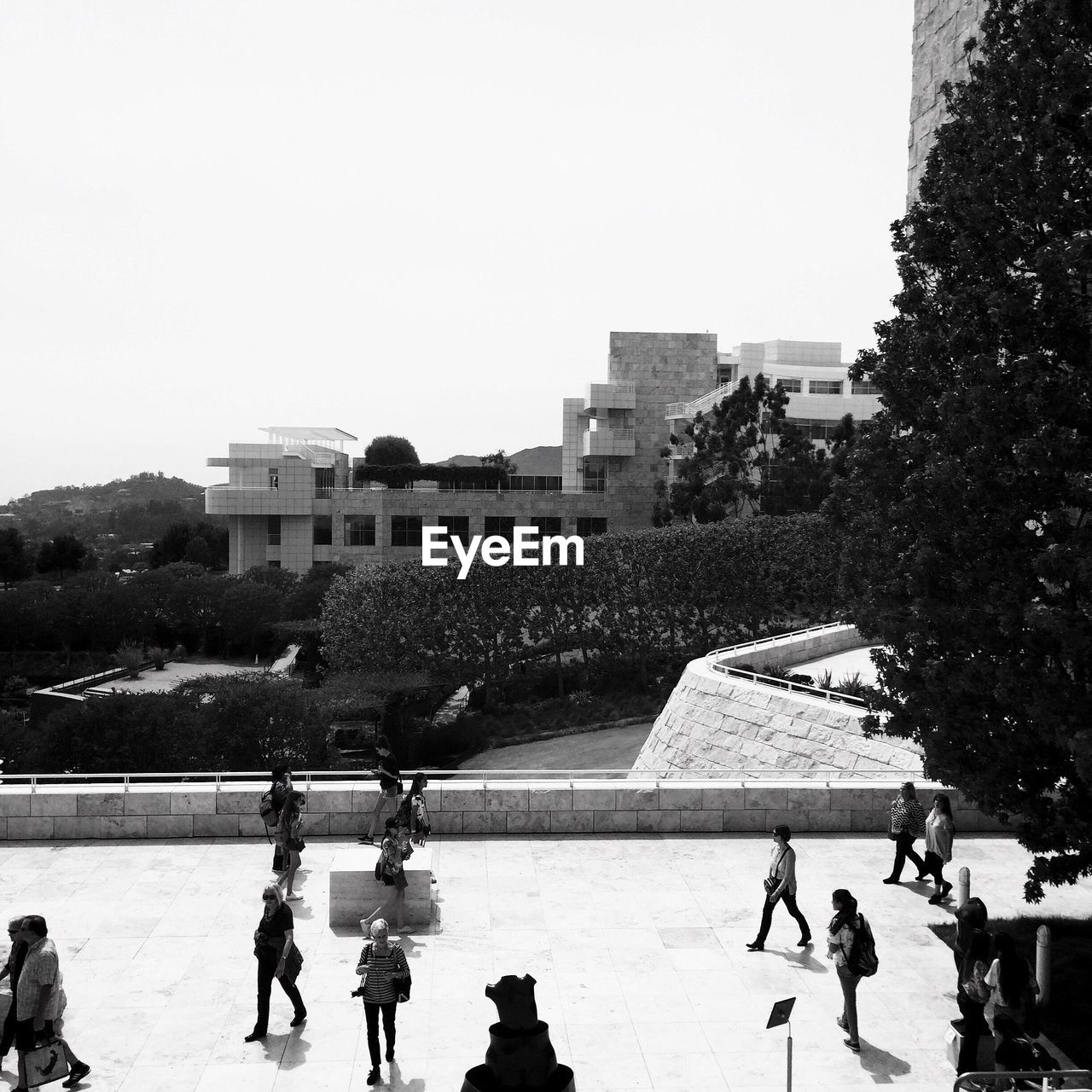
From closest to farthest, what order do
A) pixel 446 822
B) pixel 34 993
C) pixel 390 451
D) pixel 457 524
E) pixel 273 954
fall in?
1. pixel 34 993
2. pixel 273 954
3. pixel 446 822
4. pixel 457 524
5. pixel 390 451

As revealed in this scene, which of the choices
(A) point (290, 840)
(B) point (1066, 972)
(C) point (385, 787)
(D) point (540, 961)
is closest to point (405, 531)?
(C) point (385, 787)

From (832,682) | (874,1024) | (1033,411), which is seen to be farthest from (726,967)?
(832,682)

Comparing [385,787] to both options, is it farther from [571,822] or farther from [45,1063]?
[45,1063]

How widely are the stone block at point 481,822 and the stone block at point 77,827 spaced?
466 centimetres

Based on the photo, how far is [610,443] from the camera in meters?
86.7

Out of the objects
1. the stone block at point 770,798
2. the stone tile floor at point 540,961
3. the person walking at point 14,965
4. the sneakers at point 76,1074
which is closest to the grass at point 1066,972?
the stone tile floor at point 540,961

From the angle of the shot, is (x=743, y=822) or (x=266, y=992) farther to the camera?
(x=743, y=822)

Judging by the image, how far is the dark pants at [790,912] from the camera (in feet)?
35.5

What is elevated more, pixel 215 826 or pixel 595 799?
pixel 595 799

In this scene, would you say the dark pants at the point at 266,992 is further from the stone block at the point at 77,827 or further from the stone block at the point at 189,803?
the stone block at the point at 77,827

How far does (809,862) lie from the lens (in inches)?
534

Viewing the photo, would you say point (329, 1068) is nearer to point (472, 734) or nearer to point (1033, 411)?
point (1033, 411)

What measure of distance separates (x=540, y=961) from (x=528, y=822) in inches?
152

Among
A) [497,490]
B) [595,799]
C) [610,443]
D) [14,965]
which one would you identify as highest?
[610,443]
